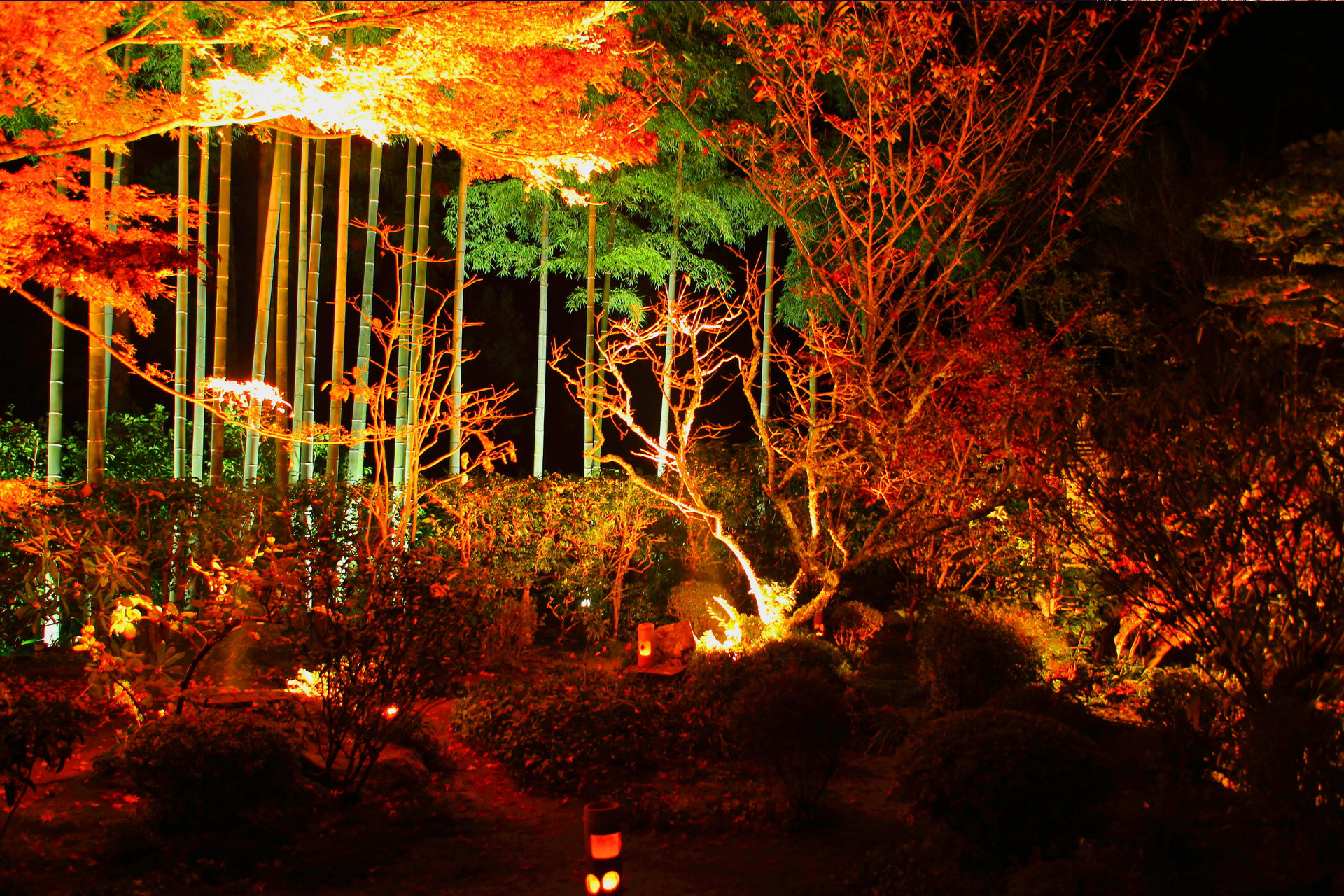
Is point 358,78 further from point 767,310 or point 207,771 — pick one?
point 767,310

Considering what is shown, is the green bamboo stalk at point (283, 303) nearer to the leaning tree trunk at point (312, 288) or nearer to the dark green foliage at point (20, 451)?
the leaning tree trunk at point (312, 288)

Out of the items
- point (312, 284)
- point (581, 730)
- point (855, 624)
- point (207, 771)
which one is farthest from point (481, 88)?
point (855, 624)

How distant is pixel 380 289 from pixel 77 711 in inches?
588

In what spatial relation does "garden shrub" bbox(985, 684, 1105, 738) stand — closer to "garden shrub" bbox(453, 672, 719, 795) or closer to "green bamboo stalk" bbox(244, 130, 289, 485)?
"garden shrub" bbox(453, 672, 719, 795)

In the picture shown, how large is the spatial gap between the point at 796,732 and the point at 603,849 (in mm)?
1089

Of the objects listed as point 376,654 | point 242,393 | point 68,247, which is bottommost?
point 376,654

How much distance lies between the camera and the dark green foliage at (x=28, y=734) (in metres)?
3.08

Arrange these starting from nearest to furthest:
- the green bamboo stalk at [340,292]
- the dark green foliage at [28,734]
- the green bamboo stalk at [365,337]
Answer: the dark green foliage at [28,734] < the green bamboo stalk at [340,292] < the green bamboo stalk at [365,337]

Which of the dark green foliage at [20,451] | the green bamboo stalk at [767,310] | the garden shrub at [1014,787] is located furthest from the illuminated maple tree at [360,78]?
the dark green foliage at [20,451]

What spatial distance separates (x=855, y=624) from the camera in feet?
25.2

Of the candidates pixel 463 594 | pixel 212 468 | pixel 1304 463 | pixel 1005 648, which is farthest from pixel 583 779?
pixel 212 468

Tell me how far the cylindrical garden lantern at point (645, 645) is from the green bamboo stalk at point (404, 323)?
7.53 ft

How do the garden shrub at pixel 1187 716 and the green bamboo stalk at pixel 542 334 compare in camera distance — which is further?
the green bamboo stalk at pixel 542 334

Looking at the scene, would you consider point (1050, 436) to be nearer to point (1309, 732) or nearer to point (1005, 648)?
point (1005, 648)
